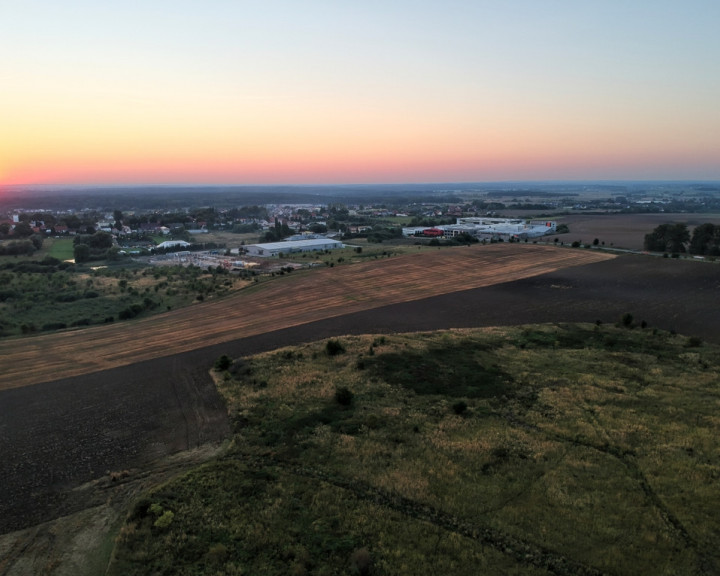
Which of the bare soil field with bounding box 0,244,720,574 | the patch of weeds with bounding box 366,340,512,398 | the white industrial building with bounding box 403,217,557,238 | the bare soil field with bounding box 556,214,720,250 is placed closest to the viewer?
the bare soil field with bounding box 0,244,720,574

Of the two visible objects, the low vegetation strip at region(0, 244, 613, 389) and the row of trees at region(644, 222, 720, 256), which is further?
the row of trees at region(644, 222, 720, 256)

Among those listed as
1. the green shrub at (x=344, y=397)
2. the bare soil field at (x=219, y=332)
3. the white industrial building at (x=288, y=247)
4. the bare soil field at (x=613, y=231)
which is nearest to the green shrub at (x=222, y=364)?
the bare soil field at (x=219, y=332)

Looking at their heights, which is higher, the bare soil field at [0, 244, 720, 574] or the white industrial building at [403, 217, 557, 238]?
the white industrial building at [403, 217, 557, 238]

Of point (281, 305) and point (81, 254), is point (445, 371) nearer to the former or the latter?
point (281, 305)

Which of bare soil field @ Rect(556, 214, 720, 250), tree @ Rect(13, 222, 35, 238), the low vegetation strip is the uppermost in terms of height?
tree @ Rect(13, 222, 35, 238)

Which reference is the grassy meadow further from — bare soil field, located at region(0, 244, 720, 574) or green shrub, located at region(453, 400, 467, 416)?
bare soil field, located at region(0, 244, 720, 574)

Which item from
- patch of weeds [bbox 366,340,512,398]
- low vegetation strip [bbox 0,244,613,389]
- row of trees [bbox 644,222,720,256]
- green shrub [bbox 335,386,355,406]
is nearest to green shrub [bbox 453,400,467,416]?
patch of weeds [bbox 366,340,512,398]
